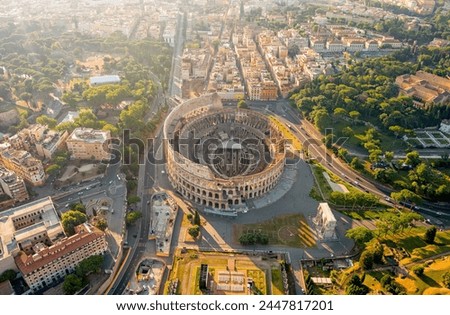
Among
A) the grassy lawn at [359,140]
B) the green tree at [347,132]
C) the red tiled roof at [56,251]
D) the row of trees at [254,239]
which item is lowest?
the row of trees at [254,239]

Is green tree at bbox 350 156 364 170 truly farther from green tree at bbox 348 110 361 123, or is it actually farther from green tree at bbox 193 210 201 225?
green tree at bbox 193 210 201 225

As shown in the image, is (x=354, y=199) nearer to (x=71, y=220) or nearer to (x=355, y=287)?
(x=355, y=287)

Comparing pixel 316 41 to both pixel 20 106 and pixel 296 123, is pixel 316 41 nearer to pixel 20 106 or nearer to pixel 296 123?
pixel 296 123

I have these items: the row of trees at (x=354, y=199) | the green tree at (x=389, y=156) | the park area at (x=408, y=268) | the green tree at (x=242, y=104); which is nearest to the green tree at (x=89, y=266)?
the park area at (x=408, y=268)

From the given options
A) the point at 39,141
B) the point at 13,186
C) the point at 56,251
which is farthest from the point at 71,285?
the point at 39,141

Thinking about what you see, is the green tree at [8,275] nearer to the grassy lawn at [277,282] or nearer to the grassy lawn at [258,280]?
the grassy lawn at [258,280]

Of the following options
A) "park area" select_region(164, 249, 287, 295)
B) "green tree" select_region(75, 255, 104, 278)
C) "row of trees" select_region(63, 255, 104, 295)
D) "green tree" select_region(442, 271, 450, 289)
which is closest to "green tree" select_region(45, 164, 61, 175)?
"green tree" select_region(75, 255, 104, 278)
